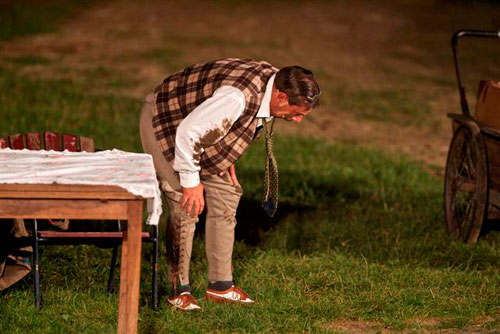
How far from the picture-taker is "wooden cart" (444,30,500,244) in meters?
7.54

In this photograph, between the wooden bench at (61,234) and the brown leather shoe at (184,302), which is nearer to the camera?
the wooden bench at (61,234)

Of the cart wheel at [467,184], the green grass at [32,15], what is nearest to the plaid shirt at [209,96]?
the cart wheel at [467,184]

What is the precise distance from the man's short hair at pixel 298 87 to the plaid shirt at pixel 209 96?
15 cm

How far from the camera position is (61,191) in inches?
188

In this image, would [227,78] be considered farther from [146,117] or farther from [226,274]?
[226,274]

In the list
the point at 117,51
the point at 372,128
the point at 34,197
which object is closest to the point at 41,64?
the point at 117,51

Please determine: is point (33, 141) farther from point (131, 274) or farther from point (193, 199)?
point (131, 274)

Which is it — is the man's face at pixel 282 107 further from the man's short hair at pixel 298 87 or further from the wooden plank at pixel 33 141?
the wooden plank at pixel 33 141

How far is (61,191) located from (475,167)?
4010 mm

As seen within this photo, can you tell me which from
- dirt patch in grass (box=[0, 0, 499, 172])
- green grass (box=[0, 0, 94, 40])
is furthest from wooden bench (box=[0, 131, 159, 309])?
green grass (box=[0, 0, 94, 40])

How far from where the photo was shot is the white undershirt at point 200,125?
5.46 meters

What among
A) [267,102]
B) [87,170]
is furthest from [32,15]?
[87,170]

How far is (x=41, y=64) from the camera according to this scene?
16984mm

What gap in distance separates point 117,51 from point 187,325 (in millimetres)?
14022
